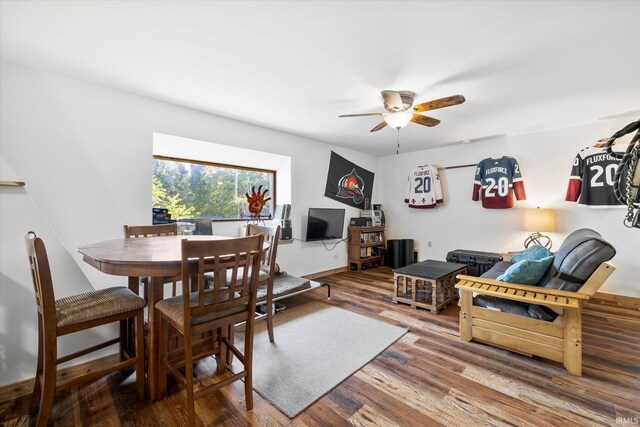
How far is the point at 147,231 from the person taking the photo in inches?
96.9

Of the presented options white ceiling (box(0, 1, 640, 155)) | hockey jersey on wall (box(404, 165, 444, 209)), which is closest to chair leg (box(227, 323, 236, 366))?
white ceiling (box(0, 1, 640, 155))

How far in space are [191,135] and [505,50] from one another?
10.3ft

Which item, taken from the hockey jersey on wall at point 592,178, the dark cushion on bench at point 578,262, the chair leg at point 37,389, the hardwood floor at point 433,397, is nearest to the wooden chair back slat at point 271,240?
the hardwood floor at point 433,397

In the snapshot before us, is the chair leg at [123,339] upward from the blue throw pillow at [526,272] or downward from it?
downward

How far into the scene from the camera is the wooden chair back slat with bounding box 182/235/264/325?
1.35 m

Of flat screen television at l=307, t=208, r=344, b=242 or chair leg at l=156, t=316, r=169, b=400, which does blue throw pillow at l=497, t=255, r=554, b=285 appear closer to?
chair leg at l=156, t=316, r=169, b=400

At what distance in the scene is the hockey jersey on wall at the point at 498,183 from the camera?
14.0 ft

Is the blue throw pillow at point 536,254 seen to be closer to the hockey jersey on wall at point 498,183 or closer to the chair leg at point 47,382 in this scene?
the hockey jersey on wall at point 498,183

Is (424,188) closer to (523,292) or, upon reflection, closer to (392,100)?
(392,100)

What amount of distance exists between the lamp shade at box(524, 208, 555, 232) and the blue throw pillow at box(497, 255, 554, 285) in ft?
5.69

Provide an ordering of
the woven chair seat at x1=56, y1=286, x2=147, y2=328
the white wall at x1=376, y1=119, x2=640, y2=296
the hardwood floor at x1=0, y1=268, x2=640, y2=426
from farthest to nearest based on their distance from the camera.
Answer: the white wall at x1=376, y1=119, x2=640, y2=296 → the hardwood floor at x1=0, y1=268, x2=640, y2=426 → the woven chair seat at x1=56, y1=286, x2=147, y2=328

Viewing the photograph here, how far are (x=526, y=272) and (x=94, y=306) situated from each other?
3107 millimetres

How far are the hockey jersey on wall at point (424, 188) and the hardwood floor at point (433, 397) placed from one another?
3.14 meters

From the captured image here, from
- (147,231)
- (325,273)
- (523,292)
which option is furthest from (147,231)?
(523,292)
